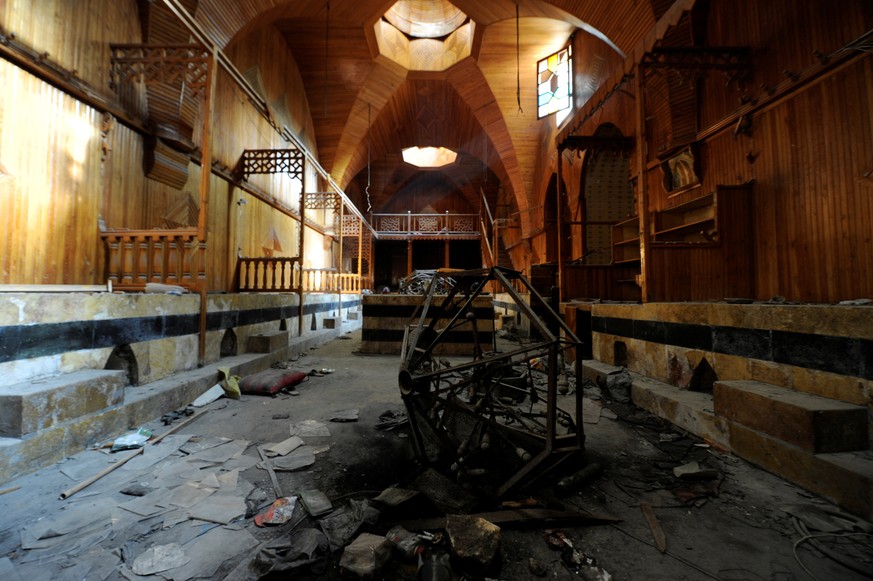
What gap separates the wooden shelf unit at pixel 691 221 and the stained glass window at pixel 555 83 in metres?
6.63

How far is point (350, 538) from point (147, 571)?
0.86m

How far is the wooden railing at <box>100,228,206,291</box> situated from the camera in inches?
191

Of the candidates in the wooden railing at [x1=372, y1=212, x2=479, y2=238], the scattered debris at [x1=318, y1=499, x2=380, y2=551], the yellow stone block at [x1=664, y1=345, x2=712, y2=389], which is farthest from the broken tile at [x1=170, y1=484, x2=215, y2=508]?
the wooden railing at [x1=372, y1=212, x2=479, y2=238]

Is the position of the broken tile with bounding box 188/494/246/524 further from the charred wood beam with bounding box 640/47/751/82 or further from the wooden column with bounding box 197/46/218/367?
the charred wood beam with bounding box 640/47/751/82

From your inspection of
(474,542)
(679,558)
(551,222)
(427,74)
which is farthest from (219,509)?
(427,74)

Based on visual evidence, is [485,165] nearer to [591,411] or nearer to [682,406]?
[591,411]

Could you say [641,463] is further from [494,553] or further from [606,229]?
[606,229]

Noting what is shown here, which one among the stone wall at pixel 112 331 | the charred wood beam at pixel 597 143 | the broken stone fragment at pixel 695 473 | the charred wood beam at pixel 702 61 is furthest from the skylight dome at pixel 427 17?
the broken stone fragment at pixel 695 473

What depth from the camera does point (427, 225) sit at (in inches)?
914

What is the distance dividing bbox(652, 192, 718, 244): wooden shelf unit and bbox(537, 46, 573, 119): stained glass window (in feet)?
21.7

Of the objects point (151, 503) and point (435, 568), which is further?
point (151, 503)

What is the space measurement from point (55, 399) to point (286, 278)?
1115cm

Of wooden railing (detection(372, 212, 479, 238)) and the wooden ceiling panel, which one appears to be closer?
the wooden ceiling panel

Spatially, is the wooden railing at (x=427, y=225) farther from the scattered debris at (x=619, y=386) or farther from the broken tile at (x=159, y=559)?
the broken tile at (x=159, y=559)
